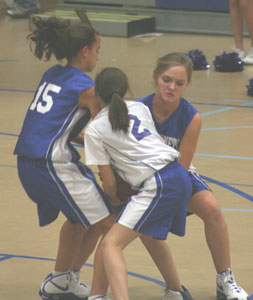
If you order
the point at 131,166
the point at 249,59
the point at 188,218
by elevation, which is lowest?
the point at 188,218

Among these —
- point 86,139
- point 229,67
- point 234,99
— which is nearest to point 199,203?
point 86,139

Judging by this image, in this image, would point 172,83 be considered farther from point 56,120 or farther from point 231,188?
point 231,188

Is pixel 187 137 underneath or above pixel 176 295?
above

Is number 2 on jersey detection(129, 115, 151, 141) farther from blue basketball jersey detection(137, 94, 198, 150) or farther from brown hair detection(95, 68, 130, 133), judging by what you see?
blue basketball jersey detection(137, 94, 198, 150)

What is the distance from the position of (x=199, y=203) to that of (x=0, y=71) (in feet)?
19.5

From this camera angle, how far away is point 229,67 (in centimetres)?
887

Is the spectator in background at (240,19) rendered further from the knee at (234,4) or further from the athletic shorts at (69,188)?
the athletic shorts at (69,188)

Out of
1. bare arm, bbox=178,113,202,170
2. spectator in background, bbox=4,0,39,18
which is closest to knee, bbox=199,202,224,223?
bare arm, bbox=178,113,202,170

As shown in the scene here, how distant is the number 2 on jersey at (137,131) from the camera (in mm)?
2941

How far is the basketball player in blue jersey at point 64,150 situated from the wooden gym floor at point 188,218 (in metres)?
0.25

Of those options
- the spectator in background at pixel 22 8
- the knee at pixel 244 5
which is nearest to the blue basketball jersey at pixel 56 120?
the knee at pixel 244 5

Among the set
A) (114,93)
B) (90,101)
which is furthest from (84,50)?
(114,93)

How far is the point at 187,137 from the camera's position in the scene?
327 cm

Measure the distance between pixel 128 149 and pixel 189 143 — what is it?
413 millimetres
